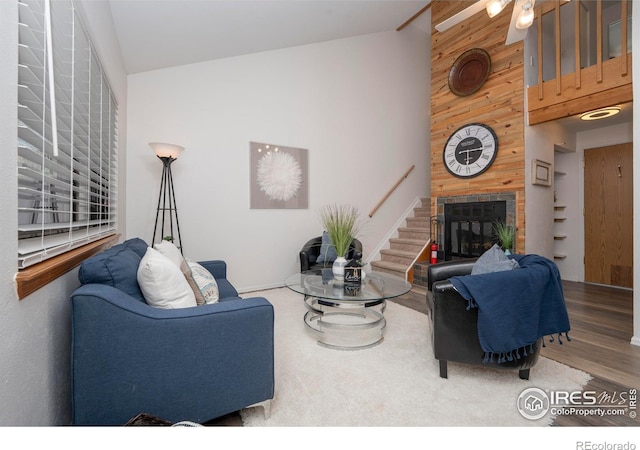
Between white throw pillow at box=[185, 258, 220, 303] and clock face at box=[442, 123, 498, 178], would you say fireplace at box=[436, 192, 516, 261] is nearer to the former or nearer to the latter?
clock face at box=[442, 123, 498, 178]

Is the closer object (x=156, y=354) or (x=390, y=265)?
(x=156, y=354)

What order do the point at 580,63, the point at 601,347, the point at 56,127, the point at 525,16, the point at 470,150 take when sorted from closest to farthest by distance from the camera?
the point at 56,127
the point at 525,16
the point at 601,347
the point at 580,63
the point at 470,150

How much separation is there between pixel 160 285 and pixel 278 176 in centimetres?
295

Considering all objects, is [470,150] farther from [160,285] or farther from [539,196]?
[160,285]

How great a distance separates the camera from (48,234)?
4.33 feet

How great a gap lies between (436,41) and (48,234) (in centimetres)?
539

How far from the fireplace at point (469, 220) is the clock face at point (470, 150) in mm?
396

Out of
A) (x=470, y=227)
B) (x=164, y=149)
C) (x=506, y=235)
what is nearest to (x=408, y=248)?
(x=470, y=227)

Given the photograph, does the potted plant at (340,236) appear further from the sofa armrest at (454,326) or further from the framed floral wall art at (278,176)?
the framed floral wall art at (278,176)

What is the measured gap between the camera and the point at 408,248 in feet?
16.2

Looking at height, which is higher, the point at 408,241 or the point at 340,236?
the point at 340,236
